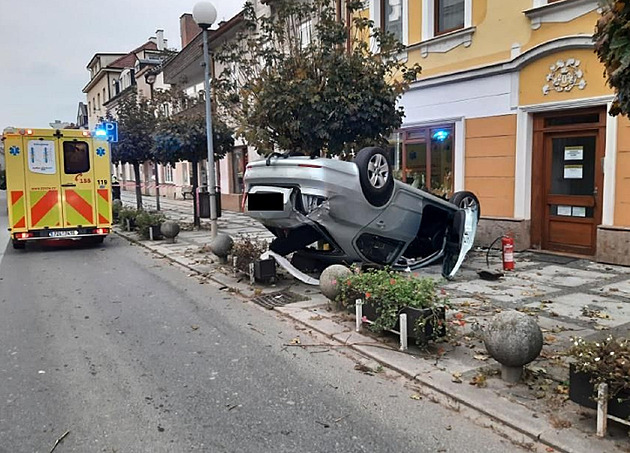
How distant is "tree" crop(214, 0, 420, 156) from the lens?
26.7 feet

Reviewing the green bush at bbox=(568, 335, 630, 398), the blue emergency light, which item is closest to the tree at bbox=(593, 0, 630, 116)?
the green bush at bbox=(568, 335, 630, 398)

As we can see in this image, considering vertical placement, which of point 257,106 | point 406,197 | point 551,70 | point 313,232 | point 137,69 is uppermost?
point 137,69

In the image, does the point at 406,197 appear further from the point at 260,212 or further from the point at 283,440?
the point at 283,440

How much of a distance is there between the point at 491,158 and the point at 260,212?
5.81m

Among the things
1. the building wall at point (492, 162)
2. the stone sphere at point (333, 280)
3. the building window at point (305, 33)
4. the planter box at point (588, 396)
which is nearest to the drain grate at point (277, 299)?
the stone sphere at point (333, 280)

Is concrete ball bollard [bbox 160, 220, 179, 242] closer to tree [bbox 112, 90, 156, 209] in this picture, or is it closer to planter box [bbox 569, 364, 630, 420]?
tree [bbox 112, 90, 156, 209]

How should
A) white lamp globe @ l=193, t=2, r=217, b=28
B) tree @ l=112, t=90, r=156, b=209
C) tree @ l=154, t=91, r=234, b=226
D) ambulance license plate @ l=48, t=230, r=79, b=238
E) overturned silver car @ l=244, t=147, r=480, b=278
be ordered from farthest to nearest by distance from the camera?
1. tree @ l=112, t=90, r=156, b=209
2. tree @ l=154, t=91, r=234, b=226
3. ambulance license plate @ l=48, t=230, r=79, b=238
4. white lamp globe @ l=193, t=2, r=217, b=28
5. overturned silver car @ l=244, t=147, r=480, b=278

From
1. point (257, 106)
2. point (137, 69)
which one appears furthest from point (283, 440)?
point (137, 69)

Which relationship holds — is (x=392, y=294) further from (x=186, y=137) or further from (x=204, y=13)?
(x=186, y=137)

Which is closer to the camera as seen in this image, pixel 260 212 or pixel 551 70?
pixel 260 212

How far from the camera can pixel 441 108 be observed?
1228 cm

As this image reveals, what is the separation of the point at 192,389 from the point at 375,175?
4.16m

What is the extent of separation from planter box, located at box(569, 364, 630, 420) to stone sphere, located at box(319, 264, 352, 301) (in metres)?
3.14

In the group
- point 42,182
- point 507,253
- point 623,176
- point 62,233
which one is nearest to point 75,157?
point 42,182
